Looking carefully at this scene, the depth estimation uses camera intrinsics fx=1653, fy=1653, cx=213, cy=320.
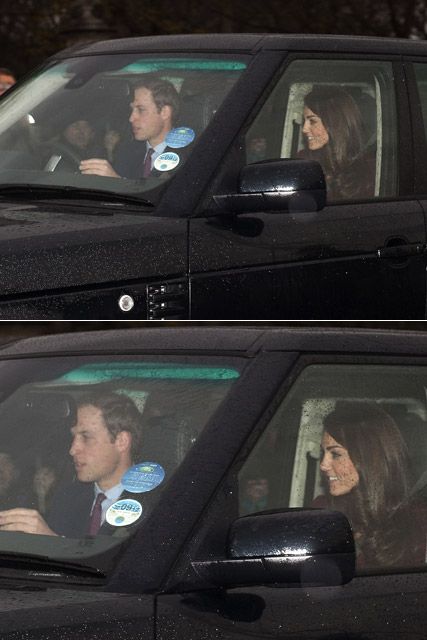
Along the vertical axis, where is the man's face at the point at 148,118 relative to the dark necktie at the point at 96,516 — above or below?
above

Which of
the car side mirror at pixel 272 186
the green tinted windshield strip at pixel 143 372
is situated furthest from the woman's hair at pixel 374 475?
the car side mirror at pixel 272 186

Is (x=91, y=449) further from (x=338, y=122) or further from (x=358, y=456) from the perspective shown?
(x=338, y=122)

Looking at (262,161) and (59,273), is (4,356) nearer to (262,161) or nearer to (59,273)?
(59,273)

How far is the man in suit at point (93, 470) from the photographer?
3934 millimetres

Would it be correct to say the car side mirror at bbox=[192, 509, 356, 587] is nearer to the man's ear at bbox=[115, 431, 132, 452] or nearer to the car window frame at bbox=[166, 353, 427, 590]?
the car window frame at bbox=[166, 353, 427, 590]

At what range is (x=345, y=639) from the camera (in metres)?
3.58

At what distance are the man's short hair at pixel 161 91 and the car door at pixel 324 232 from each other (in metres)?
0.33

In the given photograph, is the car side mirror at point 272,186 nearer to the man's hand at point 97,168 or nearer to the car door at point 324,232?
the car door at point 324,232

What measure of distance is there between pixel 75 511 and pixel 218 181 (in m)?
2.10

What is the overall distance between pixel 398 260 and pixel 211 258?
0.91m

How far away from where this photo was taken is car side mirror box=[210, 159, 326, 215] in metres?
5.70

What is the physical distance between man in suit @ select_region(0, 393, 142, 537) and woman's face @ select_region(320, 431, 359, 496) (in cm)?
47

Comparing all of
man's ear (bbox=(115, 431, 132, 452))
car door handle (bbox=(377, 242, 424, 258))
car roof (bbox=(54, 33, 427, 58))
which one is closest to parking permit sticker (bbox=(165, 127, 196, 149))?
car roof (bbox=(54, 33, 427, 58))

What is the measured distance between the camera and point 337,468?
4070mm
